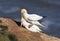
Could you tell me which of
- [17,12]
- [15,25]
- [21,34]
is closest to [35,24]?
[15,25]

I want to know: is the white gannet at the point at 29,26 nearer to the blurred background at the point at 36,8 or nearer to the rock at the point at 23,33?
the rock at the point at 23,33

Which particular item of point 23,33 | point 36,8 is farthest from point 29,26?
point 36,8

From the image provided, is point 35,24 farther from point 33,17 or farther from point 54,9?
point 54,9

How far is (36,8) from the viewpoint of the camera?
47.3 feet

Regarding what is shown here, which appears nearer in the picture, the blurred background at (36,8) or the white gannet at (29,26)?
the white gannet at (29,26)

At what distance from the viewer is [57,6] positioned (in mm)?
14703

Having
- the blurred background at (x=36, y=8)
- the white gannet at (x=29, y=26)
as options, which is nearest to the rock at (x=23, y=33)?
the white gannet at (x=29, y=26)

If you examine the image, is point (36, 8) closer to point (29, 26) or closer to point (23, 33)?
point (29, 26)

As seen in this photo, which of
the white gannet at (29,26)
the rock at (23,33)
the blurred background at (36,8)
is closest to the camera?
the rock at (23,33)

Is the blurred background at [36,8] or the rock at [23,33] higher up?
the rock at [23,33]

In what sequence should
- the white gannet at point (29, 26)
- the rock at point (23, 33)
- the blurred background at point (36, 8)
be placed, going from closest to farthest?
the rock at point (23, 33), the white gannet at point (29, 26), the blurred background at point (36, 8)

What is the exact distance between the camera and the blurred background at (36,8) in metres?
12.6

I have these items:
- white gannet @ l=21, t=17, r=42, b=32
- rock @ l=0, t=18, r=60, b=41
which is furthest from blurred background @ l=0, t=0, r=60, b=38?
rock @ l=0, t=18, r=60, b=41

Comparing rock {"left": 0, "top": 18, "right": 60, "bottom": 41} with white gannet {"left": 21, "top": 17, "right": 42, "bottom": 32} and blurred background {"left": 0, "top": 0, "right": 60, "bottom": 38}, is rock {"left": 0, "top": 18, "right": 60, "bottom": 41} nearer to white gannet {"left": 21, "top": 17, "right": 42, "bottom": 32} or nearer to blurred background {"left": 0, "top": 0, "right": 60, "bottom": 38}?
white gannet {"left": 21, "top": 17, "right": 42, "bottom": 32}
